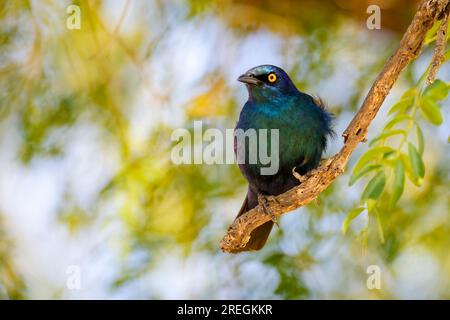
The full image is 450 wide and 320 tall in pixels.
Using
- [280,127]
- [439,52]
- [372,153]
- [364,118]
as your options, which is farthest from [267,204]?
[439,52]

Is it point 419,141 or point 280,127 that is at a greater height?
point 280,127

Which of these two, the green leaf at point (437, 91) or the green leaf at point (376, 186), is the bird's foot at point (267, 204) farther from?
the green leaf at point (437, 91)

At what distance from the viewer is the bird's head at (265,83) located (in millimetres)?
4973

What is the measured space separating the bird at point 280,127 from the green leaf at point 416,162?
190 cm

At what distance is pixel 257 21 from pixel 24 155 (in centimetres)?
236

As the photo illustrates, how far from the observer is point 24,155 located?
19.5 ft

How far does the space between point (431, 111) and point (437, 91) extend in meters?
0.10

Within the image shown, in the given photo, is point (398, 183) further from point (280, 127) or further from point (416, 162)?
point (280, 127)

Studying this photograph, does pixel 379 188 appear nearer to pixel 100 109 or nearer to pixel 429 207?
pixel 429 207

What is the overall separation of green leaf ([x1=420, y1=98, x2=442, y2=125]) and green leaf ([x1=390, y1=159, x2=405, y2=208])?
23 centimetres

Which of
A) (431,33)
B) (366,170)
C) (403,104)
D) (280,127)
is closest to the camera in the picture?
(366,170)

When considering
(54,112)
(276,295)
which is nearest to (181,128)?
(54,112)

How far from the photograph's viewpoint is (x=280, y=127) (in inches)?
191

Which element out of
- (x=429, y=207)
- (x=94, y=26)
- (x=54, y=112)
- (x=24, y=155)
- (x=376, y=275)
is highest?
(x=94, y=26)
